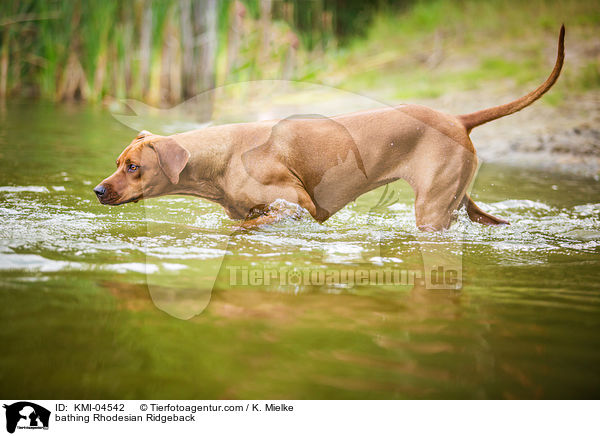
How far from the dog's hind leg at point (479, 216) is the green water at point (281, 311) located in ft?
0.36

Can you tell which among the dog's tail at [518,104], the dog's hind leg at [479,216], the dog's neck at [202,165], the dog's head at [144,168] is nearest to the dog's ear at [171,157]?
the dog's head at [144,168]

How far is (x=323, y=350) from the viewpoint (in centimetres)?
225

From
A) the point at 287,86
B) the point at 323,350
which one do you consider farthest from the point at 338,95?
the point at 323,350

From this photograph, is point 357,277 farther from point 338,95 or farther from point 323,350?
point 338,95

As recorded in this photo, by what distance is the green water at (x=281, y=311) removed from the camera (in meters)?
2.01

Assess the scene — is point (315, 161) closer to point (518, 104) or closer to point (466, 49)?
point (518, 104)

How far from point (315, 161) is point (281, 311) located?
2017 mm

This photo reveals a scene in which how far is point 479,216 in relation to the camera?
4645 mm

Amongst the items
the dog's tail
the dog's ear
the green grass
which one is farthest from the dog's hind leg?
the green grass

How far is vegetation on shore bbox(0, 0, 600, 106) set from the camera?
35.1 ft
